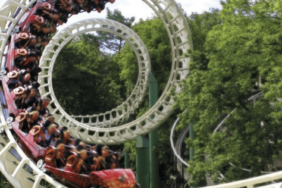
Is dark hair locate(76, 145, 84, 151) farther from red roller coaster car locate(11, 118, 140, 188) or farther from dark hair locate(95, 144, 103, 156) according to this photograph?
red roller coaster car locate(11, 118, 140, 188)

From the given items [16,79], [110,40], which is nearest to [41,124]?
[16,79]

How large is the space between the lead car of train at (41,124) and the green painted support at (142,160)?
819cm

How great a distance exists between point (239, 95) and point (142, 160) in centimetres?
783


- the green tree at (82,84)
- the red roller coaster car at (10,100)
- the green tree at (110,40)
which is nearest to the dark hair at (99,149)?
the red roller coaster car at (10,100)

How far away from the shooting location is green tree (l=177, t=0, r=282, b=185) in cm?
1217

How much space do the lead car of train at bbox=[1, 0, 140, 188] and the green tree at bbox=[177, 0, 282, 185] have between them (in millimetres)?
3098

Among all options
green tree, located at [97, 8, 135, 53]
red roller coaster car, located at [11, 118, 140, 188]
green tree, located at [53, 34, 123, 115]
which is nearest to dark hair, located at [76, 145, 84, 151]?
red roller coaster car, located at [11, 118, 140, 188]

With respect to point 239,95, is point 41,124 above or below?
below

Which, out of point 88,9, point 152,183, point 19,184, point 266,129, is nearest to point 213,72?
point 266,129

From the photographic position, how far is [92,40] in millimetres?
48156

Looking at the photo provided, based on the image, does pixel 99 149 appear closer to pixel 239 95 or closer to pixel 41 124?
pixel 41 124

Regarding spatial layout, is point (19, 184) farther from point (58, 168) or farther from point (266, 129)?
point (266, 129)

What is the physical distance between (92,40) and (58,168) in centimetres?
3901

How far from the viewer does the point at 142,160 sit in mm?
19750
